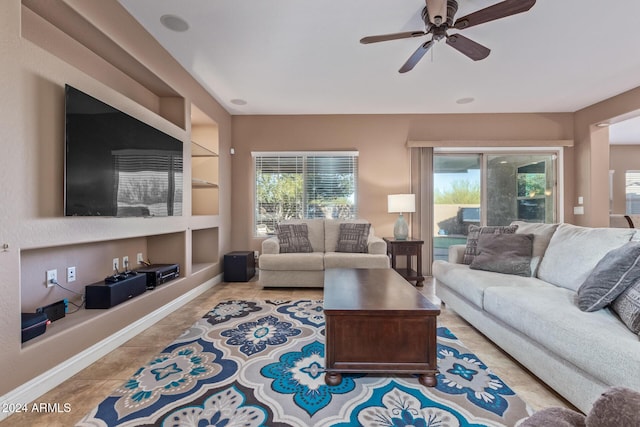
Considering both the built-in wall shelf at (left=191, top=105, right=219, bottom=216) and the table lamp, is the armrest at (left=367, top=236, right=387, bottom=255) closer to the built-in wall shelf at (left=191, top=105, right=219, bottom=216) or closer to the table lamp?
the table lamp

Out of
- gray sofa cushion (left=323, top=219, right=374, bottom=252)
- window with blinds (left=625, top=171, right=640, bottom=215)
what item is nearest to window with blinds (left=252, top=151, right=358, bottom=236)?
gray sofa cushion (left=323, top=219, right=374, bottom=252)

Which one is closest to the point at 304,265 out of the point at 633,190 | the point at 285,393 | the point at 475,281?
the point at 475,281

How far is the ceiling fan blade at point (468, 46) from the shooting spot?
85.0 inches

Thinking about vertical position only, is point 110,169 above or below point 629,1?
below

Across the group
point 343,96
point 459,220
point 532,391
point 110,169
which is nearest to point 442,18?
point 343,96

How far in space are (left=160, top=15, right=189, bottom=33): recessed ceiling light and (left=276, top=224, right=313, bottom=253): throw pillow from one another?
2569 mm

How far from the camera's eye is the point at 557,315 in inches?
61.4

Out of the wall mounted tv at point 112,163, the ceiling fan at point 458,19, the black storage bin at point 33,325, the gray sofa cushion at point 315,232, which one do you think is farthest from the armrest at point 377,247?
the black storage bin at point 33,325

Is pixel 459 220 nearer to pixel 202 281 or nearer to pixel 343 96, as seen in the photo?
pixel 343 96

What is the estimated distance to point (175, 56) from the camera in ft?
9.58

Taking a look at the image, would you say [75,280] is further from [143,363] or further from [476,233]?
[476,233]

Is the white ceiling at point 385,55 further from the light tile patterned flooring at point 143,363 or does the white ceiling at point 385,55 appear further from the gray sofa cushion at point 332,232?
the light tile patterned flooring at point 143,363

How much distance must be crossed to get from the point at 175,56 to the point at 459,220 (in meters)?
4.67

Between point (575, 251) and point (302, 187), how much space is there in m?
3.57
